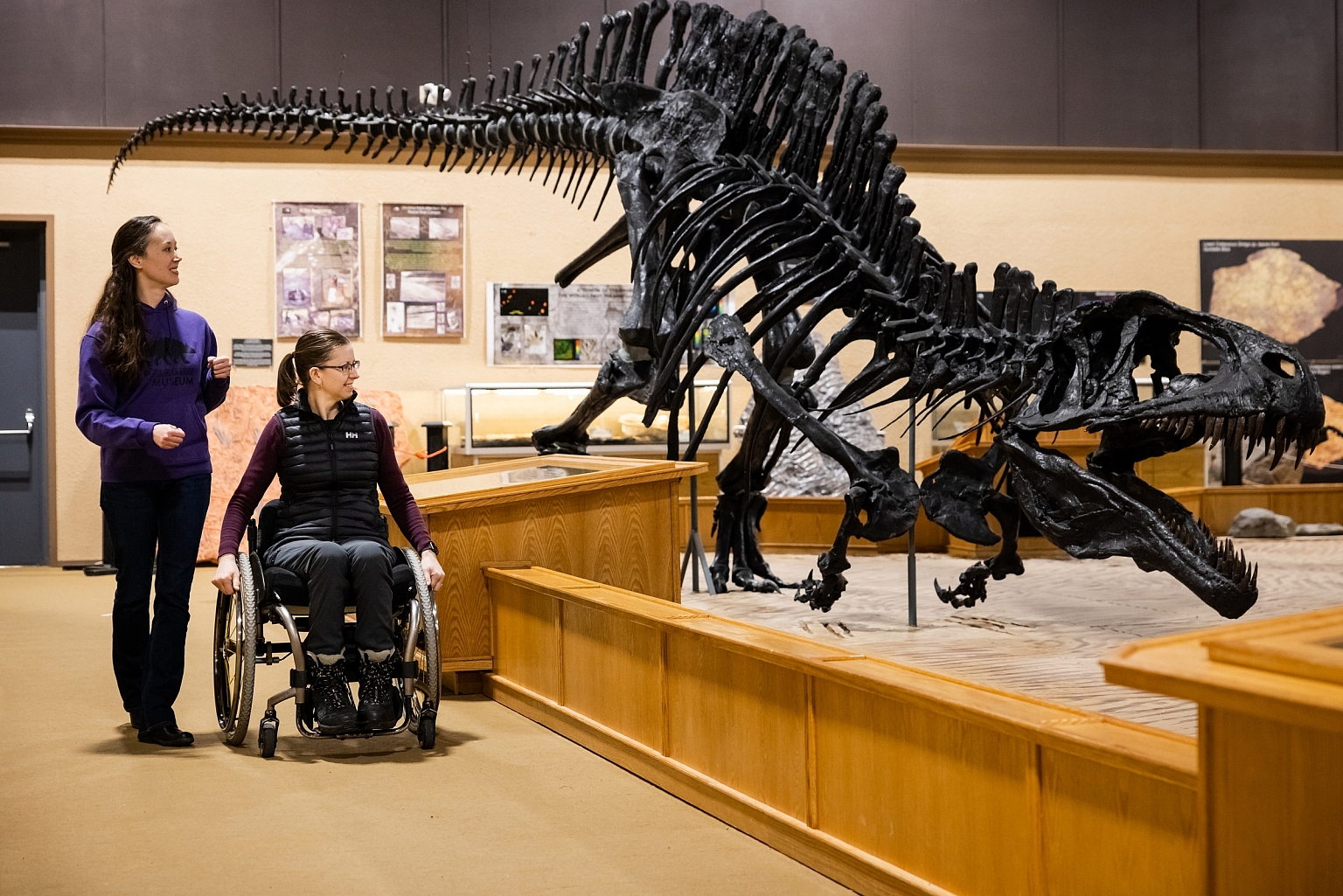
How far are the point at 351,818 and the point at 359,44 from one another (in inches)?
345

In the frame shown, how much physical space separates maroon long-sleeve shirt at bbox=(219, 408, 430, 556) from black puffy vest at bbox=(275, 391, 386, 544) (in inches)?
1.7

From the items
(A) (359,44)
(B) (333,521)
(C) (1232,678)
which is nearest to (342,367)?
(B) (333,521)

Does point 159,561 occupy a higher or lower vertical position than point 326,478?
lower

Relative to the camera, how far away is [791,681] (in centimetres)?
341

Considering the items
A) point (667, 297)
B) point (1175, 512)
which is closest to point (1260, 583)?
point (1175, 512)

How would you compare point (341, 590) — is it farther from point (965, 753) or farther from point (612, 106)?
point (612, 106)

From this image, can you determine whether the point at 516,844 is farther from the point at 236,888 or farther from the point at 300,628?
the point at 300,628

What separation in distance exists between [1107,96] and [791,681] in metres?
10.1

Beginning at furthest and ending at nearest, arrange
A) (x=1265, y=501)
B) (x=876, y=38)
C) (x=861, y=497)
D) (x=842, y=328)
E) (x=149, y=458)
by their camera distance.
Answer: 1. (x=876, y=38)
2. (x=1265, y=501)
3. (x=842, y=328)
4. (x=861, y=497)
5. (x=149, y=458)

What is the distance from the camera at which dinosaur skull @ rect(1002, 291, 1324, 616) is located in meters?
4.24

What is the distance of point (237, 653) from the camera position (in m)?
4.45

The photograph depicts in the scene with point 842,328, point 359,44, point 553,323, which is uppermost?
point 359,44

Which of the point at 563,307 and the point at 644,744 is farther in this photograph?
the point at 563,307

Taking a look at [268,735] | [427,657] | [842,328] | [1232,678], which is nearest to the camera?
[1232,678]
